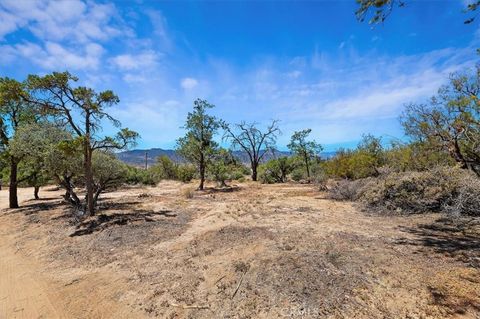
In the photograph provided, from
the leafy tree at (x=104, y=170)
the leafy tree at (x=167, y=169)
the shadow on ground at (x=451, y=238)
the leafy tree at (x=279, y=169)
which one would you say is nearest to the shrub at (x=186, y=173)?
the leafy tree at (x=167, y=169)

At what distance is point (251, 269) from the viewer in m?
6.14

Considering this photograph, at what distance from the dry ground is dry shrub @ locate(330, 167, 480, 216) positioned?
0.70m

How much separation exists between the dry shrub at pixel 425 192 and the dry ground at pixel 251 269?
698mm

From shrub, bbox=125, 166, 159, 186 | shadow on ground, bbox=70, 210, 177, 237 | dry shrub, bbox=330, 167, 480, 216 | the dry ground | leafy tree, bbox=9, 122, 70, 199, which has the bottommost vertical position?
the dry ground

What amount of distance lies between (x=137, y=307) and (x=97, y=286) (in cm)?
148

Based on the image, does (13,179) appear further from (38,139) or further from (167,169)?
(167,169)

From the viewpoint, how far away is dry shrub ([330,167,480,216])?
852 cm

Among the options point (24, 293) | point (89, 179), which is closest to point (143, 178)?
point (89, 179)

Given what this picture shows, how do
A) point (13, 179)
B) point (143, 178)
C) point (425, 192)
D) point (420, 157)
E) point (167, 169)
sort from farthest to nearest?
point (167, 169)
point (143, 178)
point (13, 179)
point (420, 157)
point (425, 192)

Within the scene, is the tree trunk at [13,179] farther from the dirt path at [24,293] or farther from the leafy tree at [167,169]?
the leafy tree at [167,169]

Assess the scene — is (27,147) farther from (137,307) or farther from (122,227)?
(137,307)

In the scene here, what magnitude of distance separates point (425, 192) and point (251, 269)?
8.34 meters

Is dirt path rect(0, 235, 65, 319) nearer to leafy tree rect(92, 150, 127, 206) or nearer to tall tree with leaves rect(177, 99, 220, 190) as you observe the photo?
leafy tree rect(92, 150, 127, 206)

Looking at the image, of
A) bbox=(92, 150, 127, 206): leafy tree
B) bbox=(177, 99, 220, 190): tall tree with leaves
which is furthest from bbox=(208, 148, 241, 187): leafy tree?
bbox=(92, 150, 127, 206): leafy tree
